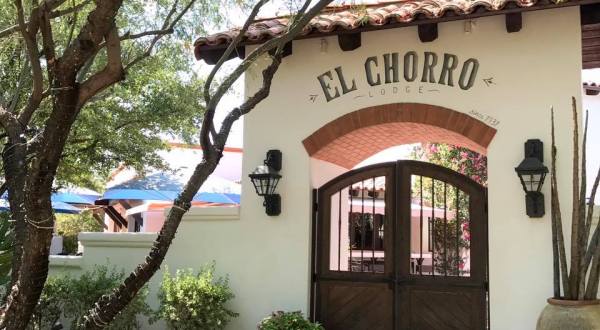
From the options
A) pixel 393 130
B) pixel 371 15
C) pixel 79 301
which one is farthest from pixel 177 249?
pixel 371 15

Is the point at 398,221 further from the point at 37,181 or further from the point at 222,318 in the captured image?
the point at 37,181

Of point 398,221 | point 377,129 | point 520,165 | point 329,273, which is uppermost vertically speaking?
point 377,129

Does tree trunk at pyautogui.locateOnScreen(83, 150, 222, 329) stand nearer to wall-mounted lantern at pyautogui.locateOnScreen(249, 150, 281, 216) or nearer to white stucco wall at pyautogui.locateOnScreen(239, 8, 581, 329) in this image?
wall-mounted lantern at pyautogui.locateOnScreen(249, 150, 281, 216)

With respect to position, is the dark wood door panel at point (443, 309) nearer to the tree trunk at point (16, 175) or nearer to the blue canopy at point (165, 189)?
the tree trunk at point (16, 175)

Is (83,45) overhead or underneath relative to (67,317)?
overhead

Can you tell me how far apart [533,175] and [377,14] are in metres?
2.54

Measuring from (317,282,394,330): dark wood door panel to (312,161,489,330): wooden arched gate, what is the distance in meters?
0.01

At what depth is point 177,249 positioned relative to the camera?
8375 millimetres

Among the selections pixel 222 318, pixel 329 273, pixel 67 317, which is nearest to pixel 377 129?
pixel 329 273

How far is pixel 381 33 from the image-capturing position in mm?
7586

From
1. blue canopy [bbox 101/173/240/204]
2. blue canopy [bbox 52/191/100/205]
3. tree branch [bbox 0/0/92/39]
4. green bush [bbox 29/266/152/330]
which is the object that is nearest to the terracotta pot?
green bush [bbox 29/266/152/330]

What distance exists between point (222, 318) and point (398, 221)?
244 centimetres

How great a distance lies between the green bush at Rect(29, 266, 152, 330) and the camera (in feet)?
25.0

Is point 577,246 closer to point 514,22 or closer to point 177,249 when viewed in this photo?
point 514,22
